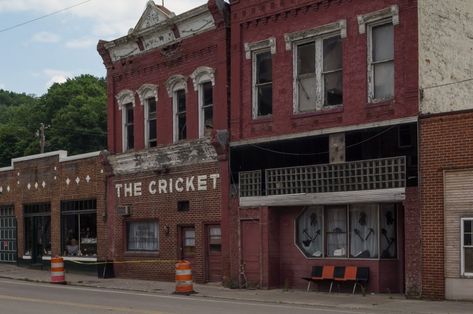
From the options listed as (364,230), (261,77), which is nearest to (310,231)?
(364,230)

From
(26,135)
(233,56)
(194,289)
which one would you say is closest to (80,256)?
(194,289)

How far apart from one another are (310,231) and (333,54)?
5232mm

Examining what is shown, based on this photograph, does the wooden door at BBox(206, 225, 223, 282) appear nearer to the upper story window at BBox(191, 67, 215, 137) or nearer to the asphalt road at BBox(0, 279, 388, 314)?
the upper story window at BBox(191, 67, 215, 137)

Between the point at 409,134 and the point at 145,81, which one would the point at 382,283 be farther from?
the point at 145,81

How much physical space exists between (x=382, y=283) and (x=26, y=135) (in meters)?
59.9

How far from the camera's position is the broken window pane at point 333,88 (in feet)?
71.8

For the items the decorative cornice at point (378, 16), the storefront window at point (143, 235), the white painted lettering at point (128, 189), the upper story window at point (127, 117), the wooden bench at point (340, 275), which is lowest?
the wooden bench at point (340, 275)

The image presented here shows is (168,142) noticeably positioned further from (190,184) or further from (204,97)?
(204,97)

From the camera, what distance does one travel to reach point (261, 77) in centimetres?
2419

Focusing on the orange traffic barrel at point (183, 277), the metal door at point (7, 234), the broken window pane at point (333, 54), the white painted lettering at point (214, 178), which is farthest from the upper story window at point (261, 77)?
the metal door at point (7, 234)

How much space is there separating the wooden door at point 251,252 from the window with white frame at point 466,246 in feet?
22.5

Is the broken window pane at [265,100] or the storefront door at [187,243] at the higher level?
the broken window pane at [265,100]

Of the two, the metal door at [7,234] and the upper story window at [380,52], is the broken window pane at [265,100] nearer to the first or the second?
the upper story window at [380,52]

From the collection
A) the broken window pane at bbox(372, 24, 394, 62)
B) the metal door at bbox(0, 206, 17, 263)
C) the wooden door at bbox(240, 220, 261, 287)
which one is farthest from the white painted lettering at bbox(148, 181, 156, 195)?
the metal door at bbox(0, 206, 17, 263)
